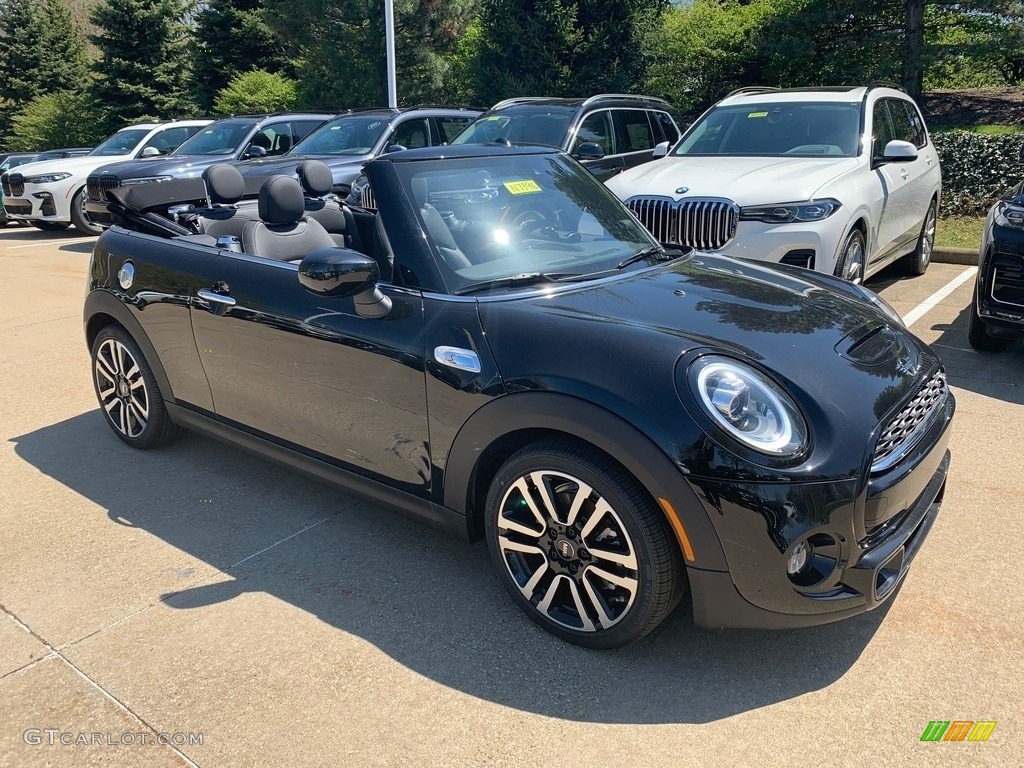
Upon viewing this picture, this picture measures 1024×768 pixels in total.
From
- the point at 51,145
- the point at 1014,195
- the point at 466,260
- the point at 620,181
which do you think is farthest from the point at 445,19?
the point at 466,260

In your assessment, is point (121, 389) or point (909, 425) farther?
point (121, 389)

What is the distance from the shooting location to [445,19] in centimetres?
2438

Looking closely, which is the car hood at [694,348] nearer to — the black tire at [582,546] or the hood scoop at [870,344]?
the hood scoop at [870,344]

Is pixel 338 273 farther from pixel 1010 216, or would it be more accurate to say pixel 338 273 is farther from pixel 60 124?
pixel 60 124

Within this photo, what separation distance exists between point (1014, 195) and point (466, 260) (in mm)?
4557

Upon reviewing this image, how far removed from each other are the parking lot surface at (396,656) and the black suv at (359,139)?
6994 mm

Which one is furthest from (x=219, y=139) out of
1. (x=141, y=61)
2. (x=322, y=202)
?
(x=141, y=61)

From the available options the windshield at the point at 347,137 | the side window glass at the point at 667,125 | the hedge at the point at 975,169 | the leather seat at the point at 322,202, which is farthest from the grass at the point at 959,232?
the leather seat at the point at 322,202

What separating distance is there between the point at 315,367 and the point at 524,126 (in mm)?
6492

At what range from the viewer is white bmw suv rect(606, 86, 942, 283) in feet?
20.1

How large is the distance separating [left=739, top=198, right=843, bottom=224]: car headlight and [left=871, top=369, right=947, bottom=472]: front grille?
3.20 m

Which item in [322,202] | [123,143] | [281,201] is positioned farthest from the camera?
[123,143]

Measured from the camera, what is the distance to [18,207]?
13.9m

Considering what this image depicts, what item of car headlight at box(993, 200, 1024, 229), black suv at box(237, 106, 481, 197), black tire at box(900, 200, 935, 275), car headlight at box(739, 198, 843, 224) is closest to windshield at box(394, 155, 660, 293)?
car headlight at box(739, 198, 843, 224)
